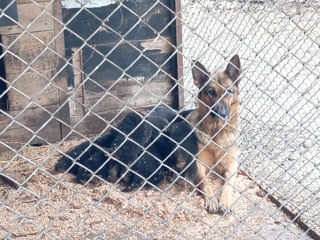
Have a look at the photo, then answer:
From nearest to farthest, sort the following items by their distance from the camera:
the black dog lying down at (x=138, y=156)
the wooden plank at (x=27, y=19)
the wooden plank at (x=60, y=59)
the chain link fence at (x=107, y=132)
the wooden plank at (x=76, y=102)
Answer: the chain link fence at (x=107, y=132) → the black dog lying down at (x=138, y=156) → the wooden plank at (x=27, y=19) → the wooden plank at (x=60, y=59) → the wooden plank at (x=76, y=102)

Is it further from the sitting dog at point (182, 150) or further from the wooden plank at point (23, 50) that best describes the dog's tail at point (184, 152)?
the wooden plank at point (23, 50)

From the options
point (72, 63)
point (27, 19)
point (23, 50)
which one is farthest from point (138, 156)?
point (27, 19)

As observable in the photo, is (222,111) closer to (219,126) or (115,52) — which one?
(219,126)

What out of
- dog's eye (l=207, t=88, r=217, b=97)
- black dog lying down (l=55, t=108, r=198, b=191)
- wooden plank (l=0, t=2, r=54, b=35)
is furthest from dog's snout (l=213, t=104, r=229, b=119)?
wooden plank (l=0, t=2, r=54, b=35)

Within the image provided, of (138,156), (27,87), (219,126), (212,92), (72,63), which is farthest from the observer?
(72,63)

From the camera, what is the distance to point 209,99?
425 cm

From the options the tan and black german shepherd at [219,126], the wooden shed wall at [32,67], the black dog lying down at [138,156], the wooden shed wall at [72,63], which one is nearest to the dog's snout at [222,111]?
the tan and black german shepherd at [219,126]

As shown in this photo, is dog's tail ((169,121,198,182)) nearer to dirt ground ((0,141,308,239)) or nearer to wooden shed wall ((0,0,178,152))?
dirt ground ((0,141,308,239))

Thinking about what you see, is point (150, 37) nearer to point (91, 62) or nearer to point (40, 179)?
point (91, 62)

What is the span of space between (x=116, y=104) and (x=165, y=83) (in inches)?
26.8

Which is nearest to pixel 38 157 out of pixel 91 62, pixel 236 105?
pixel 91 62

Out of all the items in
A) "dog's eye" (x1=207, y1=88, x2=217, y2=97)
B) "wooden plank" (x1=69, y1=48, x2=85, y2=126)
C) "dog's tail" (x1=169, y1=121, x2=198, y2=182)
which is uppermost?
"dog's eye" (x1=207, y1=88, x2=217, y2=97)

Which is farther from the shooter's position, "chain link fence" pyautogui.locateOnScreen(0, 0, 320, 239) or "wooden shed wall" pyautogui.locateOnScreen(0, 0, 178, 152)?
"wooden shed wall" pyautogui.locateOnScreen(0, 0, 178, 152)

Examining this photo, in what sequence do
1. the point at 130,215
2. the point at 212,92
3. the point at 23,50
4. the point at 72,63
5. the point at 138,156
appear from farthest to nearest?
the point at 72,63 < the point at 23,50 < the point at 138,156 < the point at 212,92 < the point at 130,215
